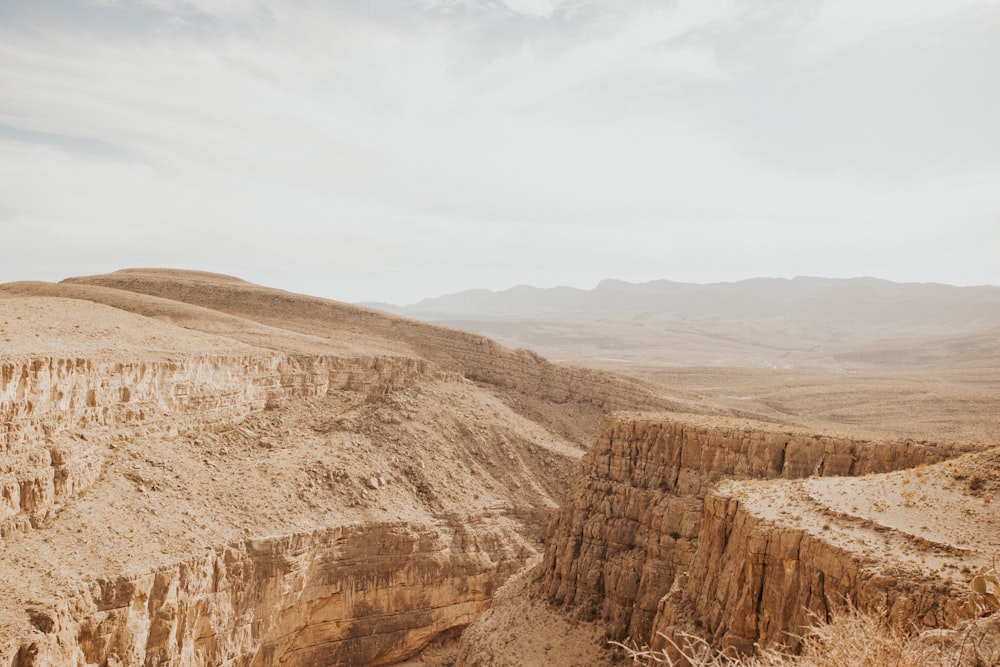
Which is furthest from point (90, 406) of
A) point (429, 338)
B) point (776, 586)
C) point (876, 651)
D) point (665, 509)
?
point (429, 338)

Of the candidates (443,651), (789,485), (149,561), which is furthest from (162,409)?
(789,485)

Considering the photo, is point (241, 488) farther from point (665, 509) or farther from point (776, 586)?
point (776, 586)

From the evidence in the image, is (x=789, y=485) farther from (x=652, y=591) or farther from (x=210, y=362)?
(x=210, y=362)

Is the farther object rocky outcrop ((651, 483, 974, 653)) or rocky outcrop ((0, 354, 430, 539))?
rocky outcrop ((0, 354, 430, 539))

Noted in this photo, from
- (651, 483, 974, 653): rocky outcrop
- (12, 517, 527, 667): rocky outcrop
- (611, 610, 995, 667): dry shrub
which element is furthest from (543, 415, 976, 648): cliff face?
(611, 610, 995, 667): dry shrub

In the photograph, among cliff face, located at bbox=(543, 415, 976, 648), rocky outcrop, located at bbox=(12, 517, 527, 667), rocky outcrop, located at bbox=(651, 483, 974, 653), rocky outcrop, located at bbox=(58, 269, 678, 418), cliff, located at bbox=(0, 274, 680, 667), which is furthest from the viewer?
rocky outcrop, located at bbox=(58, 269, 678, 418)

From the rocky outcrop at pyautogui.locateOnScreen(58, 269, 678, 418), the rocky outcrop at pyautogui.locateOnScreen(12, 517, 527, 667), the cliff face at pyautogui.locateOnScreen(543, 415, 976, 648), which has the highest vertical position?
the rocky outcrop at pyautogui.locateOnScreen(58, 269, 678, 418)

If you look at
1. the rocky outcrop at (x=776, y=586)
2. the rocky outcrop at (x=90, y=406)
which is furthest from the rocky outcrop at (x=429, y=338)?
the rocky outcrop at (x=776, y=586)

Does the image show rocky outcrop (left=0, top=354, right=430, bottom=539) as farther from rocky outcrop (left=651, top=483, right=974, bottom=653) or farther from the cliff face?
rocky outcrop (left=651, top=483, right=974, bottom=653)
